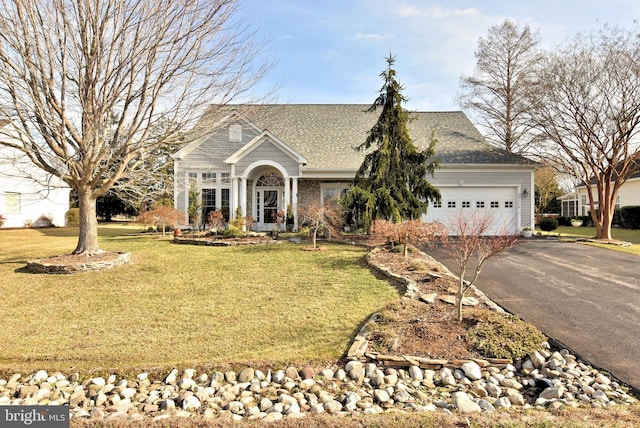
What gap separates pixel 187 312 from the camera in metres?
6.30

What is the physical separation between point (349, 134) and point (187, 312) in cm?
1501

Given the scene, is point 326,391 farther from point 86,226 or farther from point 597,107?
point 597,107

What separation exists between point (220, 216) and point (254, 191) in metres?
2.93

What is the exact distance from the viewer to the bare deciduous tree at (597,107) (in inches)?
569

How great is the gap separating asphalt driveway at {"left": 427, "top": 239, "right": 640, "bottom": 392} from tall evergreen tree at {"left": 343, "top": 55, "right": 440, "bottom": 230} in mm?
2027

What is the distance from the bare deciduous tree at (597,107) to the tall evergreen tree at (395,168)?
7.08m

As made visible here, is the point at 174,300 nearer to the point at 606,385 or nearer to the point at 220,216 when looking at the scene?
the point at 606,385

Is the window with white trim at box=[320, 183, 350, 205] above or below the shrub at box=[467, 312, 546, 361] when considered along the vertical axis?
above

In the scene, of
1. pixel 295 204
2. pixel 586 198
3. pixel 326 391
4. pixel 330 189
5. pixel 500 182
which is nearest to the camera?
pixel 326 391

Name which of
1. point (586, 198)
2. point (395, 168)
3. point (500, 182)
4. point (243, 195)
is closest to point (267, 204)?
point (243, 195)

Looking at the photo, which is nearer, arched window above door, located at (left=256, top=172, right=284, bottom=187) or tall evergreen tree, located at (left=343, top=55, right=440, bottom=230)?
tall evergreen tree, located at (left=343, top=55, right=440, bottom=230)

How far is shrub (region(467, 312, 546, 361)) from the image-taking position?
4723 millimetres

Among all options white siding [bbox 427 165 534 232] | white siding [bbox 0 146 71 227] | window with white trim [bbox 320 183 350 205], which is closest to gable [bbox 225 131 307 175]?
window with white trim [bbox 320 183 350 205]

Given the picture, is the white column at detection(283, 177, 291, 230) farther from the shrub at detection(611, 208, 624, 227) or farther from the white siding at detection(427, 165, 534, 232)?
the shrub at detection(611, 208, 624, 227)
